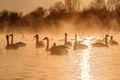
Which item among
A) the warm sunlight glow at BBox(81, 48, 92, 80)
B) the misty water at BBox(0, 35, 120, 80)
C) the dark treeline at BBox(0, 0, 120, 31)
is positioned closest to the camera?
the warm sunlight glow at BBox(81, 48, 92, 80)

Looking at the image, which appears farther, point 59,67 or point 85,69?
point 59,67

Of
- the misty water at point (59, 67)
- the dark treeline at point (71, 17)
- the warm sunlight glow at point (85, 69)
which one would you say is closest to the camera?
the warm sunlight glow at point (85, 69)

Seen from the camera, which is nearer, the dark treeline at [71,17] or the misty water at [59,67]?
the misty water at [59,67]

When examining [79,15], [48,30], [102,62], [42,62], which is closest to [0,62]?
[42,62]

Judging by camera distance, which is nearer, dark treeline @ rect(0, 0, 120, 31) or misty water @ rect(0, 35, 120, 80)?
misty water @ rect(0, 35, 120, 80)

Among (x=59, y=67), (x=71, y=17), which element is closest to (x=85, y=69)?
(x=59, y=67)

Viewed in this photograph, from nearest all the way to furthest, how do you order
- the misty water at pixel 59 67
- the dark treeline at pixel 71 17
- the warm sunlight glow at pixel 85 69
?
1. the warm sunlight glow at pixel 85 69
2. the misty water at pixel 59 67
3. the dark treeline at pixel 71 17

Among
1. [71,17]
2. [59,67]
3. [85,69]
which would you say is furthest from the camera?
[71,17]

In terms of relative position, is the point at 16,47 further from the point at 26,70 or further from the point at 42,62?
the point at 26,70

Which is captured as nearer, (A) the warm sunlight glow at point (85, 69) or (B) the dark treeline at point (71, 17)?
(A) the warm sunlight glow at point (85, 69)

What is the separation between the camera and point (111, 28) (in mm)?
52844

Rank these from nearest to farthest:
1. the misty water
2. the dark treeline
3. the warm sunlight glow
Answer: the warm sunlight glow, the misty water, the dark treeline

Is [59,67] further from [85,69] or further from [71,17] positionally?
Result: [71,17]

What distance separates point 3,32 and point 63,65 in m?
28.1
